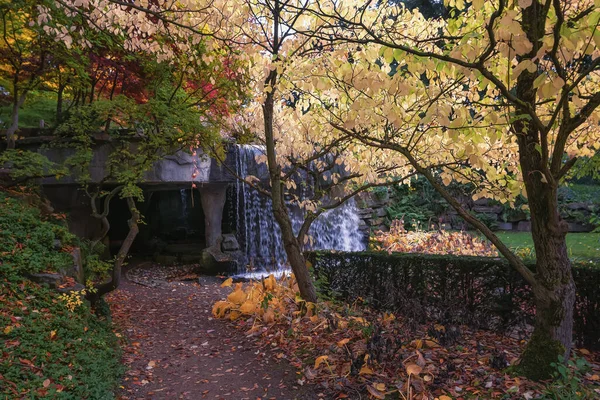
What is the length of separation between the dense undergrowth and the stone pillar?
524cm

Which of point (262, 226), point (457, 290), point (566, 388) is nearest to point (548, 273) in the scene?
point (566, 388)

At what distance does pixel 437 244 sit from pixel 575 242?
176 inches

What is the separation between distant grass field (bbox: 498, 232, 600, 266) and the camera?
9.27 metres

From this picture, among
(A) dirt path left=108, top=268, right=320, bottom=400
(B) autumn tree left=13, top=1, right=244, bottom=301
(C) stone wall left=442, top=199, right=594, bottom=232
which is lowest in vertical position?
(A) dirt path left=108, top=268, right=320, bottom=400

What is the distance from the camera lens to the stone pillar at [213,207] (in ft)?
35.0

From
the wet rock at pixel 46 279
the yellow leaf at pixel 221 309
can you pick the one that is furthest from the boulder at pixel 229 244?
the wet rock at pixel 46 279

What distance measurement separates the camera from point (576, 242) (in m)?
10.9

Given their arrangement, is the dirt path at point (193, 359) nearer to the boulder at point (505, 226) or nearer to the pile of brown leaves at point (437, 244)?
the pile of brown leaves at point (437, 244)

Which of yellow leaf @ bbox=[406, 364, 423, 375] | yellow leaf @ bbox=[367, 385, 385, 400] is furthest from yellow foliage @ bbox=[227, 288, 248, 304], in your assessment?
yellow leaf @ bbox=[406, 364, 423, 375]

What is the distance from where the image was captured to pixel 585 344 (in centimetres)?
409

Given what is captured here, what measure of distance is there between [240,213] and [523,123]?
9.54 metres

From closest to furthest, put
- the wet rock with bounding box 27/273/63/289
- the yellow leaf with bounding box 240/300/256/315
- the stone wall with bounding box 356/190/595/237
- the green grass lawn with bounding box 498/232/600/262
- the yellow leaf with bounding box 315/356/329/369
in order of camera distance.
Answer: the yellow leaf with bounding box 315/356/329/369, the wet rock with bounding box 27/273/63/289, the yellow leaf with bounding box 240/300/256/315, the green grass lawn with bounding box 498/232/600/262, the stone wall with bounding box 356/190/595/237

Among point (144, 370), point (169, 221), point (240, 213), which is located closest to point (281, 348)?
point (144, 370)

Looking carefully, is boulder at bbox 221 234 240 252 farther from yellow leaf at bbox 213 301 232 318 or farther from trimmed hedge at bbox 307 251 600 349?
trimmed hedge at bbox 307 251 600 349
